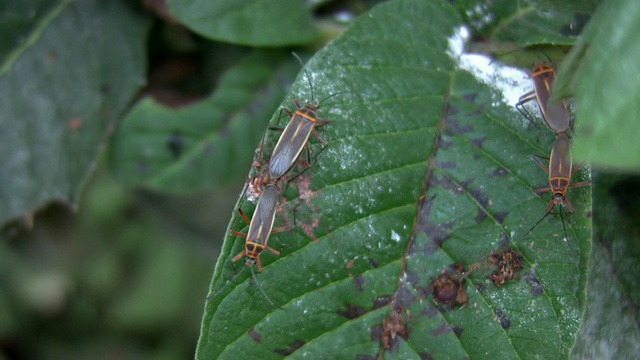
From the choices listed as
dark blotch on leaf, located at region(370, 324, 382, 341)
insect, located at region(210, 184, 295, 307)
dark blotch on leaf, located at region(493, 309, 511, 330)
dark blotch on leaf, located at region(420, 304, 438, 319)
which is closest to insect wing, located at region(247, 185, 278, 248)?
insect, located at region(210, 184, 295, 307)

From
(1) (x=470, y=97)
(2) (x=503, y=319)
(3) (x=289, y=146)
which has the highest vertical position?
(3) (x=289, y=146)

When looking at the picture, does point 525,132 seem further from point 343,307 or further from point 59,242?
point 59,242

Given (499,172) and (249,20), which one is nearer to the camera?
(499,172)

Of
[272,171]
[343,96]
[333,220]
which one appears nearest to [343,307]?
[333,220]

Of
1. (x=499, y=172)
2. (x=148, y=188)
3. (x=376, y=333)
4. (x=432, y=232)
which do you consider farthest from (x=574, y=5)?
(x=148, y=188)

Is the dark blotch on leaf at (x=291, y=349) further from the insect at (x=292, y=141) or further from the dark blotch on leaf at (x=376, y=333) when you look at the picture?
the insect at (x=292, y=141)

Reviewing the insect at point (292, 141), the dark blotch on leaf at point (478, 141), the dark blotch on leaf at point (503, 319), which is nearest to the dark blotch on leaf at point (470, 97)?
the dark blotch on leaf at point (478, 141)

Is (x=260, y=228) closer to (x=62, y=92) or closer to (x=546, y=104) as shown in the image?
(x=546, y=104)
